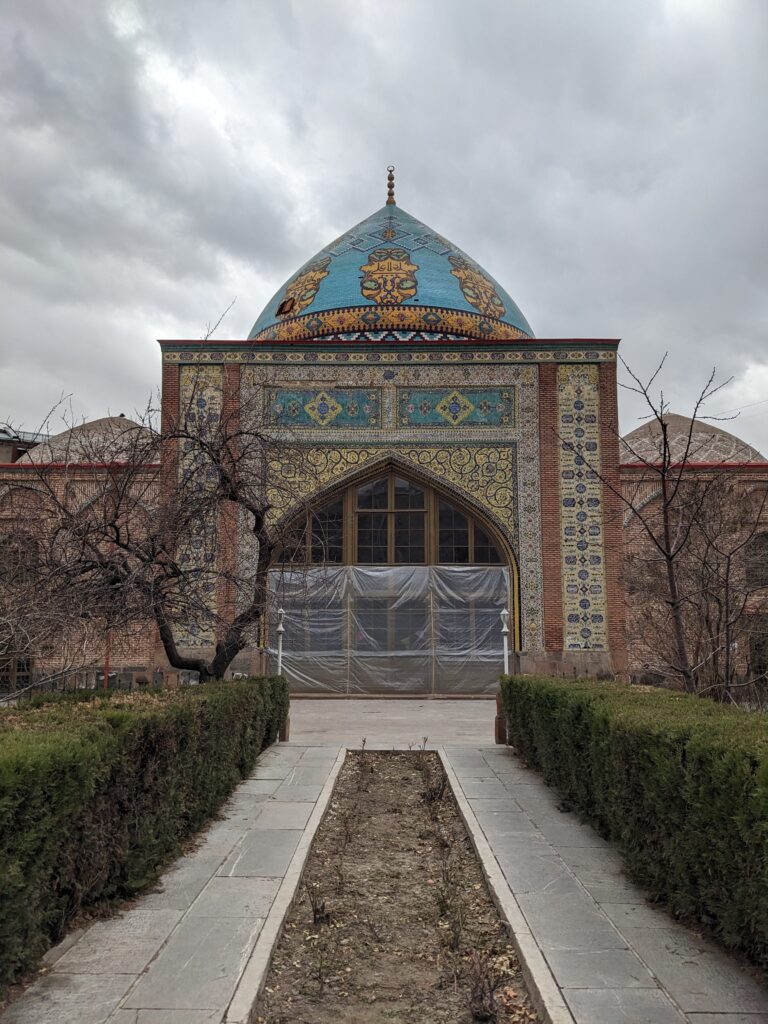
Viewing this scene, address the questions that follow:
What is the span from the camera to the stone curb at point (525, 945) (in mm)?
3182

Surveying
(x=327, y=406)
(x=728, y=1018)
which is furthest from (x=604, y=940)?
(x=327, y=406)

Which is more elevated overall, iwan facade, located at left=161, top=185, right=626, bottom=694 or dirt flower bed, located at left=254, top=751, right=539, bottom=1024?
iwan facade, located at left=161, top=185, right=626, bottom=694

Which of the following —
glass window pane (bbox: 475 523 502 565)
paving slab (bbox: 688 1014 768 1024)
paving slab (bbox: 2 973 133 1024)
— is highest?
glass window pane (bbox: 475 523 502 565)

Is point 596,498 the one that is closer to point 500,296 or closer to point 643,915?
point 500,296

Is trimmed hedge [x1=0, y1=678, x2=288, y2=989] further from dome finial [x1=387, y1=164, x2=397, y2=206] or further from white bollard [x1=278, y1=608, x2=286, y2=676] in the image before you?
dome finial [x1=387, y1=164, x2=397, y2=206]

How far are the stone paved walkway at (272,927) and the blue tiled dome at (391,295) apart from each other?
1457cm

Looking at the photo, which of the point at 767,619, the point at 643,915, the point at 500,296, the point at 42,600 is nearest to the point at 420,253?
the point at 500,296

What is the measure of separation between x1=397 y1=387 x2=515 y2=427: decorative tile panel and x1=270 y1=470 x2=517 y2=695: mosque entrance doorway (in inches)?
50.5

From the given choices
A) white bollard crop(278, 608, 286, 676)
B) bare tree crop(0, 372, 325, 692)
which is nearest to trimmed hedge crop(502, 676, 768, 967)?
bare tree crop(0, 372, 325, 692)

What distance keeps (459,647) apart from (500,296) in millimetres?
9684

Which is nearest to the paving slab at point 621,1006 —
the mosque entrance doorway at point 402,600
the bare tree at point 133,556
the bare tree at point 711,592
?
the bare tree at point 711,592

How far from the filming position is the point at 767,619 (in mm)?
12750

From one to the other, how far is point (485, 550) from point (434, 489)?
5.30 ft

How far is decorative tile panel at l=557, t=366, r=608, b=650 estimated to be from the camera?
54.2 ft
